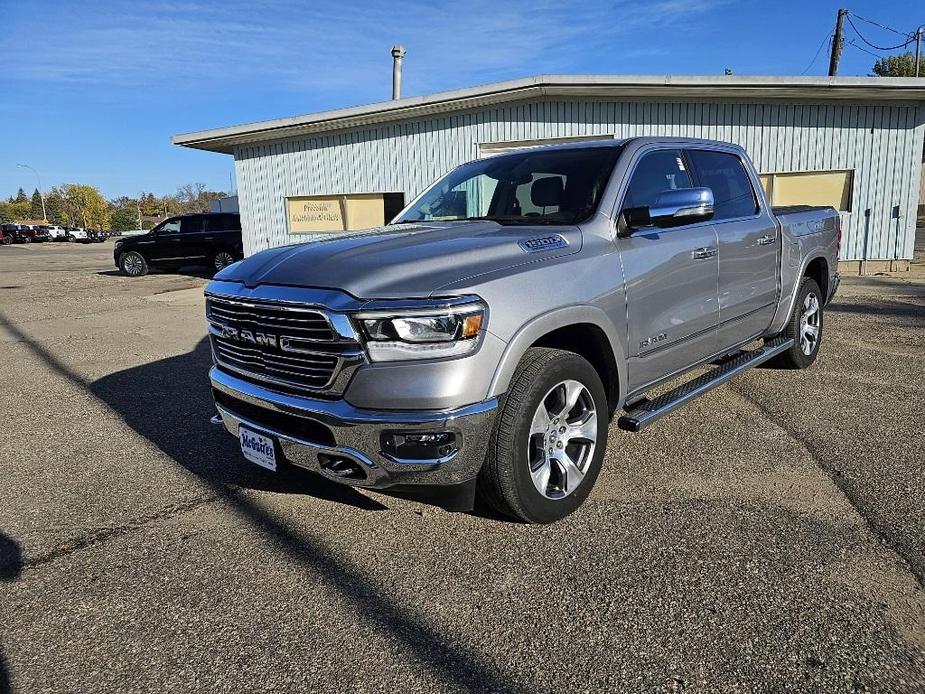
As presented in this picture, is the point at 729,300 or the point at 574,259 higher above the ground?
the point at 574,259

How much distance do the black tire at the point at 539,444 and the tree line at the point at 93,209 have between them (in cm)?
11154

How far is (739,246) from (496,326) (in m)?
2.53

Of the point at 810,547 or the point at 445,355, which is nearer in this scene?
the point at 445,355

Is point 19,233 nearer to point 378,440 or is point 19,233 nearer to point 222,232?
point 222,232

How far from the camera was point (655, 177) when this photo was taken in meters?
4.06

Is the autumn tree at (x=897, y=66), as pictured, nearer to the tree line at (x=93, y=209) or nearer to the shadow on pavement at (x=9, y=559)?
the shadow on pavement at (x=9, y=559)

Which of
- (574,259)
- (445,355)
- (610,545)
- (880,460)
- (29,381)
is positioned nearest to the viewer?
(445,355)

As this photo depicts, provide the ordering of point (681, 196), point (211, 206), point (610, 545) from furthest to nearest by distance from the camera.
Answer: point (211, 206), point (681, 196), point (610, 545)

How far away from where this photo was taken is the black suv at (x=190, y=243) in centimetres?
1828

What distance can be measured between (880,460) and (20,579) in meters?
4.44

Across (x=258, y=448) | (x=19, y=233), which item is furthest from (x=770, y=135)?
(x=19, y=233)

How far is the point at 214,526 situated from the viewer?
10.9 feet

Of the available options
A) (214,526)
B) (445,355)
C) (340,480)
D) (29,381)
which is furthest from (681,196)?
(29,381)

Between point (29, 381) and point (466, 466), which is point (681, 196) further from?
point (29, 381)
